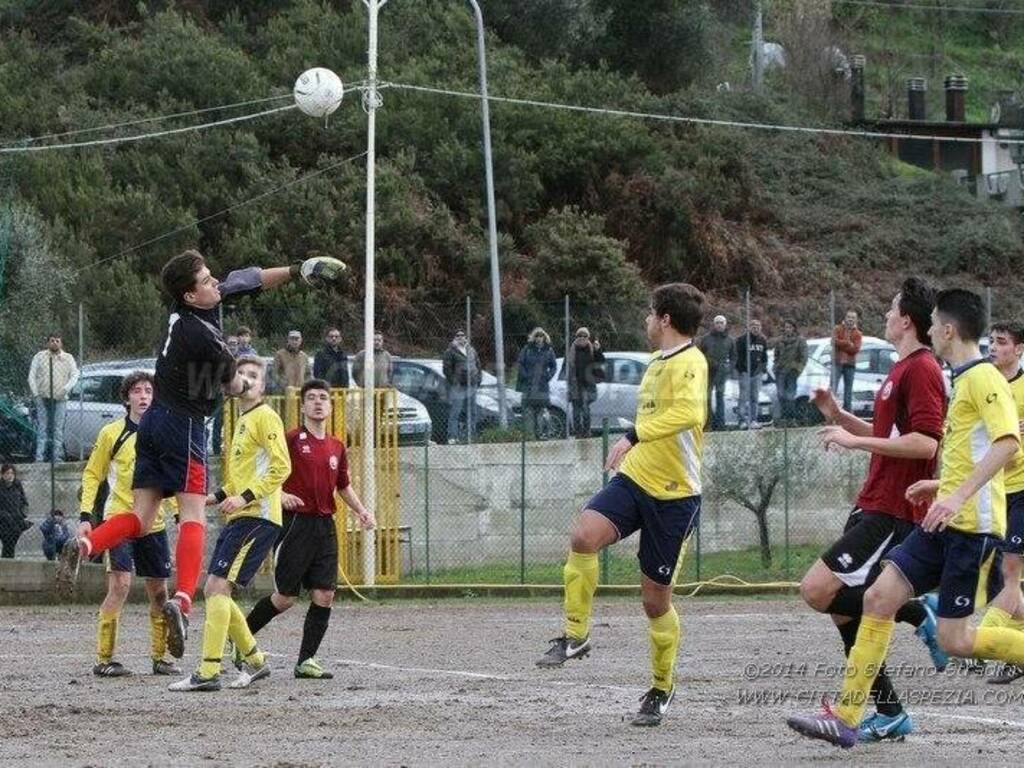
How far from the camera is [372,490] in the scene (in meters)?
20.5

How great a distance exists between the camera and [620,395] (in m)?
27.5

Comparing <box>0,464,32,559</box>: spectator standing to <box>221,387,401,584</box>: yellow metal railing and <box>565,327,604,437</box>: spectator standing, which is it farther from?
<box>565,327,604,437</box>: spectator standing

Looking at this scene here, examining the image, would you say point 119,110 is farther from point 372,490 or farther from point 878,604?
point 878,604

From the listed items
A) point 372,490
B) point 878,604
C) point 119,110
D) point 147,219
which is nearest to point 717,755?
point 878,604

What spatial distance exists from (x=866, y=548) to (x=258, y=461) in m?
4.13

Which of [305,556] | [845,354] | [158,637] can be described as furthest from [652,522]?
[845,354]

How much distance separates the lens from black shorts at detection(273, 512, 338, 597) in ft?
40.0

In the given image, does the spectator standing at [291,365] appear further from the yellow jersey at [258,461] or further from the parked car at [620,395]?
the yellow jersey at [258,461]

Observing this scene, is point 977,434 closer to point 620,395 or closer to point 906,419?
point 906,419

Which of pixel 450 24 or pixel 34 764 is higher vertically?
pixel 450 24

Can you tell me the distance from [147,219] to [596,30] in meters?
16.3

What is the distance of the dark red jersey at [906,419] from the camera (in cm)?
900

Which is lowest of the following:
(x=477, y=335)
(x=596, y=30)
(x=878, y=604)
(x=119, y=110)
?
(x=878, y=604)

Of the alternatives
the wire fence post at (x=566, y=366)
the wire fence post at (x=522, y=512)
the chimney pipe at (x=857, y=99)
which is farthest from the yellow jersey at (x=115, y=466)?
the chimney pipe at (x=857, y=99)
